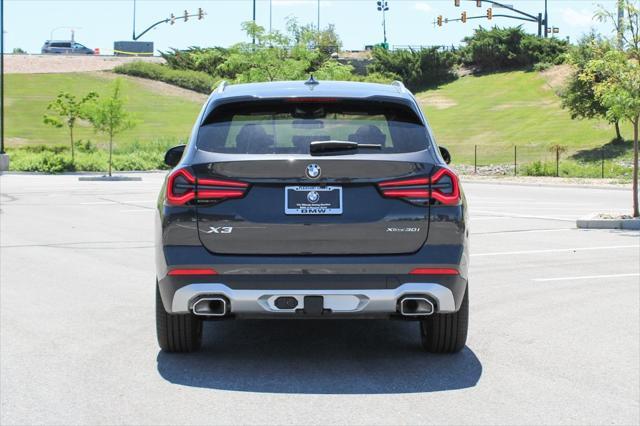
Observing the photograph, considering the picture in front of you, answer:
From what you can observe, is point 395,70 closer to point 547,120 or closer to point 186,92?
point 186,92

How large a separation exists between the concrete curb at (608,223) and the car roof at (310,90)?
12008 millimetres

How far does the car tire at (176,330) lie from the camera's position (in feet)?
22.4

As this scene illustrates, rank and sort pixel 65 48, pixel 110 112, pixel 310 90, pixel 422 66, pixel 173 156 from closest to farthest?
pixel 310 90
pixel 173 156
pixel 110 112
pixel 422 66
pixel 65 48

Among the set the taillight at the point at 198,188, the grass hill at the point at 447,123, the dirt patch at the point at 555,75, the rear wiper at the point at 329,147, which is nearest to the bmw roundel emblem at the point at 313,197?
the rear wiper at the point at 329,147

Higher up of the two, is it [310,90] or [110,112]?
[110,112]

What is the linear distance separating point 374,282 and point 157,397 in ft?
4.89

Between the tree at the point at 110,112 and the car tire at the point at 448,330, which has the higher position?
the tree at the point at 110,112

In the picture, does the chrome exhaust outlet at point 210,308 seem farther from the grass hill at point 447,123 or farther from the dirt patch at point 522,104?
the dirt patch at point 522,104

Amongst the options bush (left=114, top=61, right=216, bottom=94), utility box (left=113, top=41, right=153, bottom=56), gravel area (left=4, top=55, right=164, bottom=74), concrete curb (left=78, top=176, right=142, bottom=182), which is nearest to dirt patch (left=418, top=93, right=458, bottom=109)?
bush (left=114, top=61, right=216, bottom=94)

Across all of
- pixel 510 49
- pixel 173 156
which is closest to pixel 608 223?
pixel 173 156

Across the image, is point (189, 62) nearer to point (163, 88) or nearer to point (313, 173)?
point (163, 88)

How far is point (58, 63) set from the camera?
9781cm

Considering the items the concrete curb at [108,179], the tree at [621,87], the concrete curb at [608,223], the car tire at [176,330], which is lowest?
the car tire at [176,330]

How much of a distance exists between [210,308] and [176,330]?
2.41ft
